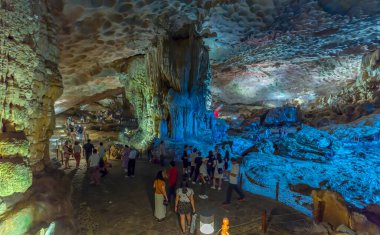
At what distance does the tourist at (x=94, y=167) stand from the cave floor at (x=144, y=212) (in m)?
0.25

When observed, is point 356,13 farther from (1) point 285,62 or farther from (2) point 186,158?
(2) point 186,158

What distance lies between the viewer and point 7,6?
5.21 meters

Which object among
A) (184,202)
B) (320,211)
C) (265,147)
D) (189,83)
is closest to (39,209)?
(184,202)

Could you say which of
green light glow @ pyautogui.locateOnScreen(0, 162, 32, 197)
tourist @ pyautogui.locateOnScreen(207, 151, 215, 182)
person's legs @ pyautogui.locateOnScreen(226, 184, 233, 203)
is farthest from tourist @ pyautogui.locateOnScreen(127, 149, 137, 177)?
green light glow @ pyautogui.locateOnScreen(0, 162, 32, 197)

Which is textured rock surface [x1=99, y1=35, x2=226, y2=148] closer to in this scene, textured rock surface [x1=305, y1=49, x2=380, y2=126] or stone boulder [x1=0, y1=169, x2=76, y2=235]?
stone boulder [x1=0, y1=169, x2=76, y2=235]

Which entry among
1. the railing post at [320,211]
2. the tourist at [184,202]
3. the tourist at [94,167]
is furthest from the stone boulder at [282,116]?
the tourist at [184,202]

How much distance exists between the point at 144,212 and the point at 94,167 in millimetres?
3057

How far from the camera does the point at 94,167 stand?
930cm

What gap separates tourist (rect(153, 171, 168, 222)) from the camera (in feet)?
21.7

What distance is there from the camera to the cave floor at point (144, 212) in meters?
6.40

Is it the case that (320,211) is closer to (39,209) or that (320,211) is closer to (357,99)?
(39,209)

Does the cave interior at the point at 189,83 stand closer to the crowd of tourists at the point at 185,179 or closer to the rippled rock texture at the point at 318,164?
the rippled rock texture at the point at 318,164

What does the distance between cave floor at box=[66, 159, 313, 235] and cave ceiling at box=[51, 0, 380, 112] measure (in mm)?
6657

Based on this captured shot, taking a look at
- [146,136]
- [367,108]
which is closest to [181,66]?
[146,136]
